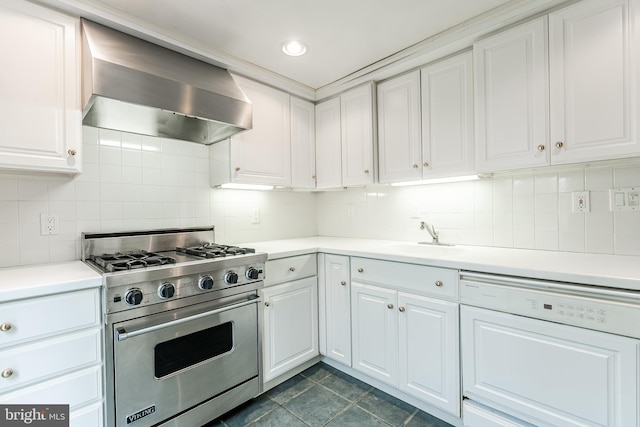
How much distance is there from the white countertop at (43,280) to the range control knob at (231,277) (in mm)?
589

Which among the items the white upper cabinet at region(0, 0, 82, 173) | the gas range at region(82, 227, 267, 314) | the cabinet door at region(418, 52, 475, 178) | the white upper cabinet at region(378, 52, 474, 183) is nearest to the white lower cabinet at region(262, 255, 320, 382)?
the gas range at region(82, 227, 267, 314)

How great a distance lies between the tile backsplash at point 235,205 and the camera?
1615 mm

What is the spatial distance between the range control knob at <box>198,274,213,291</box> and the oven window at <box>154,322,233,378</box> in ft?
0.85

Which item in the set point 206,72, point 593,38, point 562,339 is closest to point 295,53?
point 206,72

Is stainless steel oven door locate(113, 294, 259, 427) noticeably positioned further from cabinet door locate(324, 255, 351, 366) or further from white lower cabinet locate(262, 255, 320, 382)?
cabinet door locate(324, 255, 351, 366)

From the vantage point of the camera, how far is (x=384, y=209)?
2.61m

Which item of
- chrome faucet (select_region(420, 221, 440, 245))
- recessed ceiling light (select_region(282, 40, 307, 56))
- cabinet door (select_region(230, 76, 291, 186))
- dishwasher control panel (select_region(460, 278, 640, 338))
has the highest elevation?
recessed ceiling light (select_region(282, 40, 307, 56))

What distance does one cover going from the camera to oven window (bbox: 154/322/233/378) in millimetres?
1498

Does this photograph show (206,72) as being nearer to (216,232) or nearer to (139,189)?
(139,189)

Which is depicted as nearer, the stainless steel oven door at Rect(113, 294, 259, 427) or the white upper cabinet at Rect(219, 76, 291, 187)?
the stainless steel oven door at Rect(113, 294, 259, 427)

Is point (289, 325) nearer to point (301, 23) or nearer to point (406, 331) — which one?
point (406, 331)

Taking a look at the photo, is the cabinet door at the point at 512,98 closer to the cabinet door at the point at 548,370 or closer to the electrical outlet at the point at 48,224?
the cabinet door at the point at 548,370

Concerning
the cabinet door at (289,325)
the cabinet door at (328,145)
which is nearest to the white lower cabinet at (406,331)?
the cabinet door at (289,325)

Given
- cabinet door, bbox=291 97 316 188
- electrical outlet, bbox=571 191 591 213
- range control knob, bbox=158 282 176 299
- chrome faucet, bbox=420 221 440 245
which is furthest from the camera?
cabinet door, bbox=291 97 316 188
